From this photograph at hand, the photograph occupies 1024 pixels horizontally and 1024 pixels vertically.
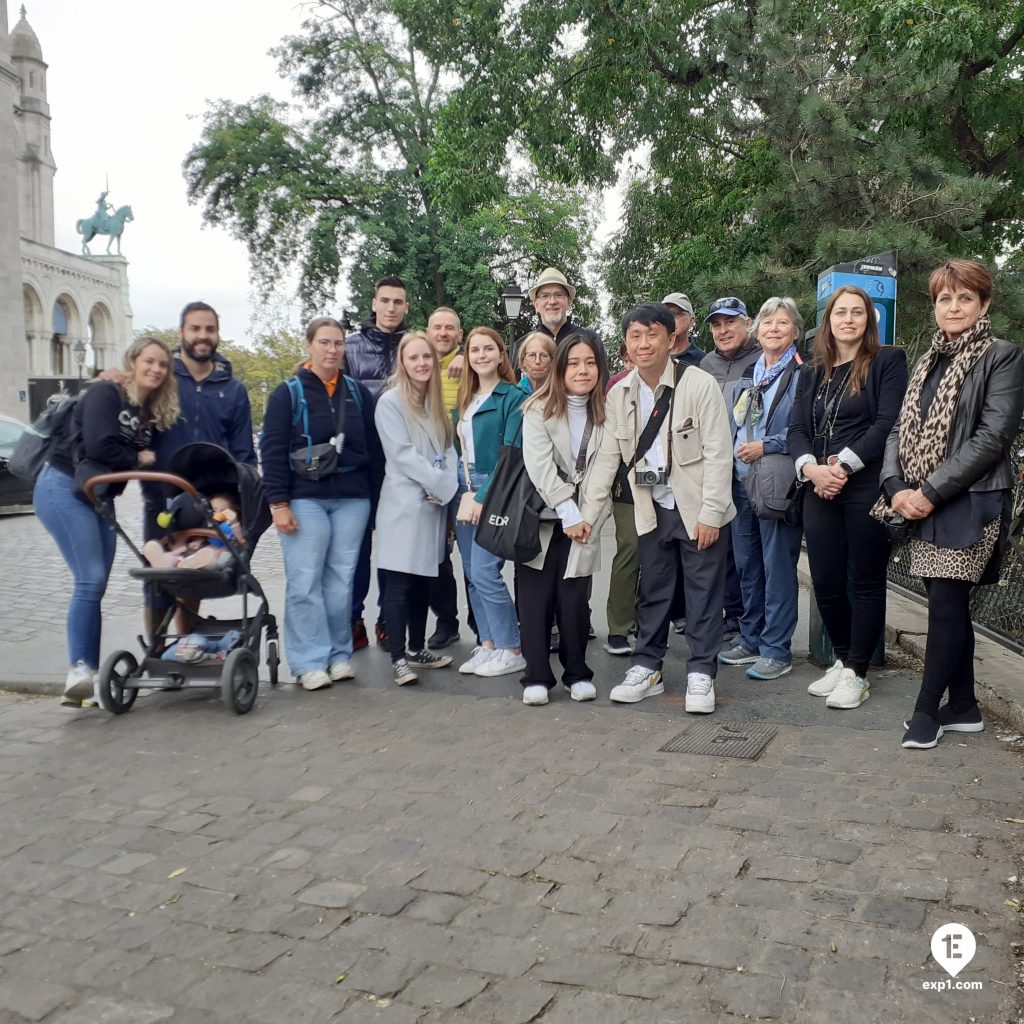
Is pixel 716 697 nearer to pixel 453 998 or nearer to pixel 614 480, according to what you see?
pixel 614 480

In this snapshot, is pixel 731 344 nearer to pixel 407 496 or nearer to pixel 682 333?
pixel 682 333

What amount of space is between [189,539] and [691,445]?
9.12 ft

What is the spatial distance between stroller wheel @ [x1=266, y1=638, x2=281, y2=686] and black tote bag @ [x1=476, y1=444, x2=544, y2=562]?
1.41 m

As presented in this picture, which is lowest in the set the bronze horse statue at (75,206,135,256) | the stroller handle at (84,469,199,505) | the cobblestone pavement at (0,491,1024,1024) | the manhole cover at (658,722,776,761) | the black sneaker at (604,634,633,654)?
the cobblestone pavement at (0,491,1024,1024)

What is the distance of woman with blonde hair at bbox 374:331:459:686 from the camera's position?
6.30 m

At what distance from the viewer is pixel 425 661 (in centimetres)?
673

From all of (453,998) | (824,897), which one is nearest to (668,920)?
(824,897)

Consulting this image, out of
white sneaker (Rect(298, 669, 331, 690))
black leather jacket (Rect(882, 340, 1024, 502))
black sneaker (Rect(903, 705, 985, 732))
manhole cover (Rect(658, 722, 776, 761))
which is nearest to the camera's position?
black leather jacket (Rect(882, 340, 1024, 502))

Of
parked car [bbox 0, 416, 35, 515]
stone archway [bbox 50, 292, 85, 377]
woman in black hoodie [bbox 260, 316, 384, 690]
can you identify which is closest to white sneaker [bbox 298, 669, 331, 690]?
woman in black hoodie [bbox 260, 316, 384, 690]

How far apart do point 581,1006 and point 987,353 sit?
3.29 m

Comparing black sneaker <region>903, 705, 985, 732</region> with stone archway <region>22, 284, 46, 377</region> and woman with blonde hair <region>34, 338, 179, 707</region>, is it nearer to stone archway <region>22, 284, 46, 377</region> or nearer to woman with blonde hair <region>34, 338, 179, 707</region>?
woman with blonde hair <region>34, 338, 179, 707</region>

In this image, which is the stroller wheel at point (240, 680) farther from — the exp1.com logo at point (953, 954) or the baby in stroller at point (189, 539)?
the exp1.com logo at point (953, 954)

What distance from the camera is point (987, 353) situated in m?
4.66

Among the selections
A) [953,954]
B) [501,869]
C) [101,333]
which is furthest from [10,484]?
[101,333]
